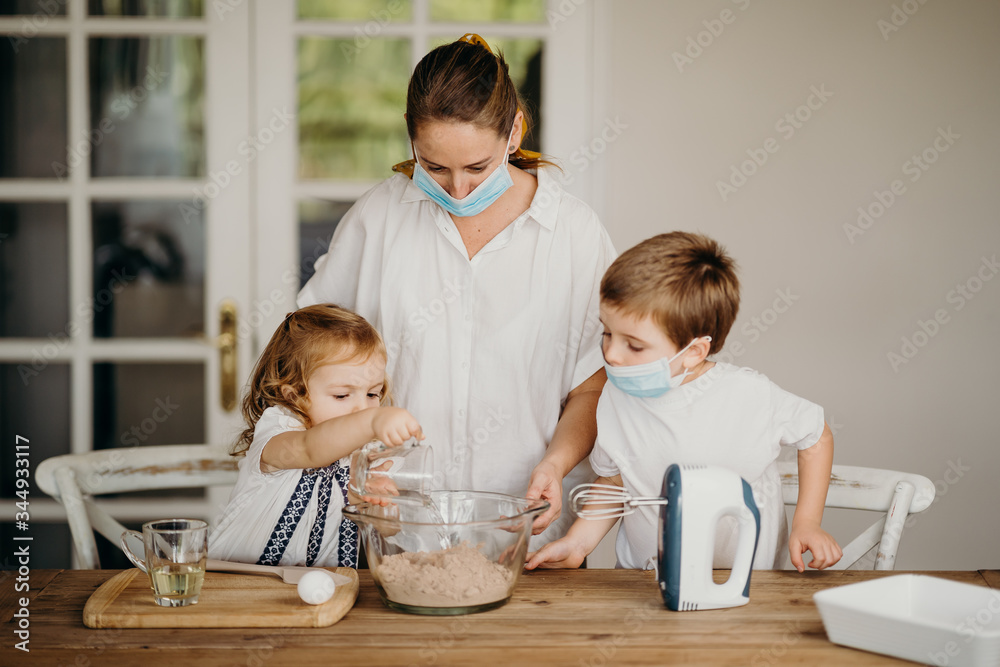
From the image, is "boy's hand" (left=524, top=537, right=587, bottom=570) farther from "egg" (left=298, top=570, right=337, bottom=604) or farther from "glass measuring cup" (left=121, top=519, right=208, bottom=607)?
"glass measuring cup" (left=121, top=519, right=208, bottom=607)

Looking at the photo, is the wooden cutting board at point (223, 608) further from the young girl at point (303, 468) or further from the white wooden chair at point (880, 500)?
the white wooden chair at point (880, 500)

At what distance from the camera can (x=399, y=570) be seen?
1160 millimetres

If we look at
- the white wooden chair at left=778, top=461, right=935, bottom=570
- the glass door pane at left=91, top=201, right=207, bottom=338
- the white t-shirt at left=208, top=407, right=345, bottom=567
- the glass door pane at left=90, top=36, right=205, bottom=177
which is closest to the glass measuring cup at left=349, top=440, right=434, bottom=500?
the white t-shirt at left=208, top=407, right=345, bottom=567

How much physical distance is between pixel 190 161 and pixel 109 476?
4.00 ft

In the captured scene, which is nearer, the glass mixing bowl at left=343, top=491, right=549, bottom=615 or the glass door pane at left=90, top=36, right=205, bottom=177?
the glass mixing bowl at left=343, top=491, right=549, bottom=615

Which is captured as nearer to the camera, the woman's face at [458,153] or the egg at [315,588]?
the egg at [315,588]

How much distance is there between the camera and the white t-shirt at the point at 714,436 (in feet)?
4.82

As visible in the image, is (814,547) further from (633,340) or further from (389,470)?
(389,470)

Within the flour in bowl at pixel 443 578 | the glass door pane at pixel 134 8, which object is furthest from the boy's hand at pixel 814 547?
the glass door pane at pixel 134 8

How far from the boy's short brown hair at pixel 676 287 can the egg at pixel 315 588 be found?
1.97 feet

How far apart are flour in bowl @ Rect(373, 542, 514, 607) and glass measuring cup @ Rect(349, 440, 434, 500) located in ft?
0.38

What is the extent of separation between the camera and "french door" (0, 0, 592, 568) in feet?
8.54

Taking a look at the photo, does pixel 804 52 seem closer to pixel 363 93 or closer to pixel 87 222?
pixel 363 93

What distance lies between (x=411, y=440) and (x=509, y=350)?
465 mm
